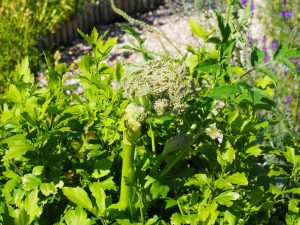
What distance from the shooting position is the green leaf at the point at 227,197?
4.56 feet

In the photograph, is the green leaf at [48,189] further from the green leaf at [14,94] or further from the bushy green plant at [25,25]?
the bushy green plant at [25,25]

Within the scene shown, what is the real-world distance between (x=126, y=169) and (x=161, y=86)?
0.27m

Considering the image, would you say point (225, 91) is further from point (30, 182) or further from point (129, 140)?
point (30, 182)

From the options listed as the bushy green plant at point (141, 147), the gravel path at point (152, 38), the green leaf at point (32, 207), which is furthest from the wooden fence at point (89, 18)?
the green leaf at point (32, 207)

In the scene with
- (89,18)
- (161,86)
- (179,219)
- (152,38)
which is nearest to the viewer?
(161,86)

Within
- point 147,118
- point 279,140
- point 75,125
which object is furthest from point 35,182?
point 279,140

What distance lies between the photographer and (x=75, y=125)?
1547 millimetres

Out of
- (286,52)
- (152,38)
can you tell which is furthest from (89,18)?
(286,52)

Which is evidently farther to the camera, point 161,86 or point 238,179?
point 238,179

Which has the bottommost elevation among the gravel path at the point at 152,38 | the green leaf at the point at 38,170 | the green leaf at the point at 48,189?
the gravel path at the point at 152,38

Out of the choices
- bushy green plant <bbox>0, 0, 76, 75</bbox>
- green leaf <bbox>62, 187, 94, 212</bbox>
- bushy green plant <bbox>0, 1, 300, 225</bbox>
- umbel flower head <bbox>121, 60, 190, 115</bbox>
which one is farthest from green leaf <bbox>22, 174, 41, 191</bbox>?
bushy green plant <bbox>0, 0, 76, 75</bbox>

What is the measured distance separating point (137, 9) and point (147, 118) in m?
5.57

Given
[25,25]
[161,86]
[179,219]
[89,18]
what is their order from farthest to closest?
1. [89,18]
2. [25,25]
3. [179,219]
4. [161,86]

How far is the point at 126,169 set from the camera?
55.5 inches
